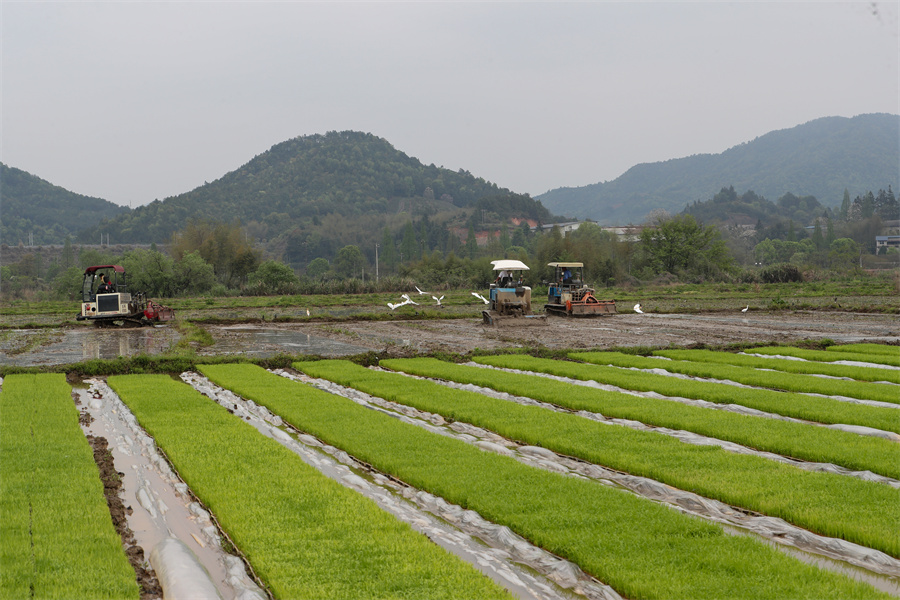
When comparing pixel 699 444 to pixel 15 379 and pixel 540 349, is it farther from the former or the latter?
pixel 15 379

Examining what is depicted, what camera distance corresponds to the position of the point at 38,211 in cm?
12838

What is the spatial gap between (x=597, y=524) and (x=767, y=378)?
29.9 feet

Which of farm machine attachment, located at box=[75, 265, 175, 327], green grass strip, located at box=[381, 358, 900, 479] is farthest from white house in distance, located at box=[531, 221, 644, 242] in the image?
green grass strip, located at box=[381, 358, 900, 479]

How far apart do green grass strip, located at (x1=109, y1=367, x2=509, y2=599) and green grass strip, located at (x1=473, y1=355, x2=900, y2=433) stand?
694 cm

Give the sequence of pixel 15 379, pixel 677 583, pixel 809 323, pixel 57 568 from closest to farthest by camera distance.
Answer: pixel 677 583 < pixel 57 568 < pixel 15 379 < pixel 809 323

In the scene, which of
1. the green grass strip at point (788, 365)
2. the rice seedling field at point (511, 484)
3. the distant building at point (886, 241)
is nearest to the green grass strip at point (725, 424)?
the rice seedling field at point (511, 484)

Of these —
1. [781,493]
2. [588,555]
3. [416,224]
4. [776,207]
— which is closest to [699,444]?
[781,493]

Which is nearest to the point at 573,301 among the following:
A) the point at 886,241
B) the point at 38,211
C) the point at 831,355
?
the point at 831,355

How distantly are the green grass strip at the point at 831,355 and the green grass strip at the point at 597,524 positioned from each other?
39.5 ft

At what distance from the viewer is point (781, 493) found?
6.43 m

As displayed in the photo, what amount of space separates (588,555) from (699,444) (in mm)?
3876

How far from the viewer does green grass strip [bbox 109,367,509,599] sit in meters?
4.66

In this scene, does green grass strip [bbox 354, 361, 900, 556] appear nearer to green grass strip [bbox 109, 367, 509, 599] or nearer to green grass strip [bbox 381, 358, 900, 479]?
green grass strip [bbox 381, 358, 900, 479]

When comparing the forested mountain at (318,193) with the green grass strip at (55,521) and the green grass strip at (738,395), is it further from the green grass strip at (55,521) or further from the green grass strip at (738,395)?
the green grass strip at (55,521)
